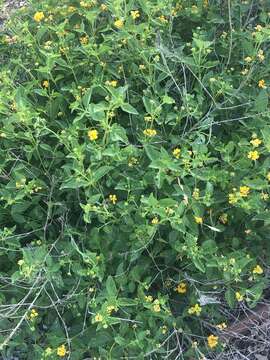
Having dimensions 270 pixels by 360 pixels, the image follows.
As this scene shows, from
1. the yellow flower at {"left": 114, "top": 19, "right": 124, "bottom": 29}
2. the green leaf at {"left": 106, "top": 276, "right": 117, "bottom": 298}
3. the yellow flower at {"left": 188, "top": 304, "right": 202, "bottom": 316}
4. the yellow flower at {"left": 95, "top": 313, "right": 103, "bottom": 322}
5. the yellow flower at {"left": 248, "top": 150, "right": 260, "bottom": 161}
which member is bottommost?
the yellow flower at {"left": 188, "top": 304, "right": 202, "bottom": 316}

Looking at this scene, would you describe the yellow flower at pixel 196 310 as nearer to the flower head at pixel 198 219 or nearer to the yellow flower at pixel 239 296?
the yellow flower at pixel 239 296

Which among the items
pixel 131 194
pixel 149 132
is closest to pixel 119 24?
pixel 149 132

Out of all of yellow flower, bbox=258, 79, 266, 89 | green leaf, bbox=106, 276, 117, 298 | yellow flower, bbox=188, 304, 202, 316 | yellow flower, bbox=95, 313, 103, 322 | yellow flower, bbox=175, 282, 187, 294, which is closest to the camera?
yellow flower, bbox=95, 313, 103, 322

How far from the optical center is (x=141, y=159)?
2.46 metres

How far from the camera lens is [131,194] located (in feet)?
7.75

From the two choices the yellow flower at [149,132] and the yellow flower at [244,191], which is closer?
the yellow flower at [244,191]

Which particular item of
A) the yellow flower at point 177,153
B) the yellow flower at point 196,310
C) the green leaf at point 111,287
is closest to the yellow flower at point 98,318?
the green leaf at point 111,287

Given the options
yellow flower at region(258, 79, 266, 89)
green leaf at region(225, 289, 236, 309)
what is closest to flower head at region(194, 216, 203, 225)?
green leaf at region(225, 289, 236, 309)

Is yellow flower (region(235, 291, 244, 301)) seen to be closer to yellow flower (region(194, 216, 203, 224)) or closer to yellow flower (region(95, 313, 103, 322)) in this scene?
yellow flower (region(194, 216, 203, 224))

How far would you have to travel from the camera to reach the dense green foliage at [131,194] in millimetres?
2250

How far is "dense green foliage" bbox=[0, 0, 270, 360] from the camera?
2.25m

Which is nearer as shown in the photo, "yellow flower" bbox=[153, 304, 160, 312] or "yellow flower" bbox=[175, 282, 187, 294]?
"yellow flower" bbox=[153, 304, 160, 312]

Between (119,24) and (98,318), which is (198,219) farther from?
(119,24)

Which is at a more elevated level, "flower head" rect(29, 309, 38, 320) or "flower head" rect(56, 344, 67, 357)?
"flower head" rect(29, 309, 38, 320)
